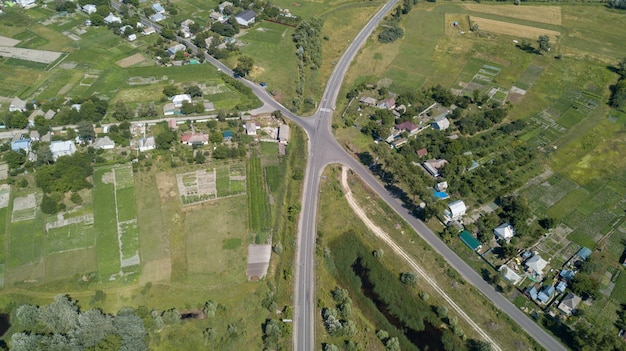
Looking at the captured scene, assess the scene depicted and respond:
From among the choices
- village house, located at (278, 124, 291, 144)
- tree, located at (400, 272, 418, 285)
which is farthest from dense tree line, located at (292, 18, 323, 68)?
tree, located at (400, 272, 418, 285)

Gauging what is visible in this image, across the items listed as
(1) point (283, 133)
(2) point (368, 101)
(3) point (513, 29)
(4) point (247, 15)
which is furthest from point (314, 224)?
(3) point (513, 29)

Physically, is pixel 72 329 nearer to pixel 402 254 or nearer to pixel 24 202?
pixel 24 202

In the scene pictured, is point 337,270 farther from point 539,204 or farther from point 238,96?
point 238,96

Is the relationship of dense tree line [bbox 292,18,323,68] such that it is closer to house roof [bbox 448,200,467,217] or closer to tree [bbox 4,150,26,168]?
house roof [bbox 448,200,467,217]

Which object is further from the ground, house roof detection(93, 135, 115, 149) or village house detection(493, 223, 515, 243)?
house roof detection(93, 135, 115, 149)

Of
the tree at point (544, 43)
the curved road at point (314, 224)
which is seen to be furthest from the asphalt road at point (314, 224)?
the tree at point (544, 43)
